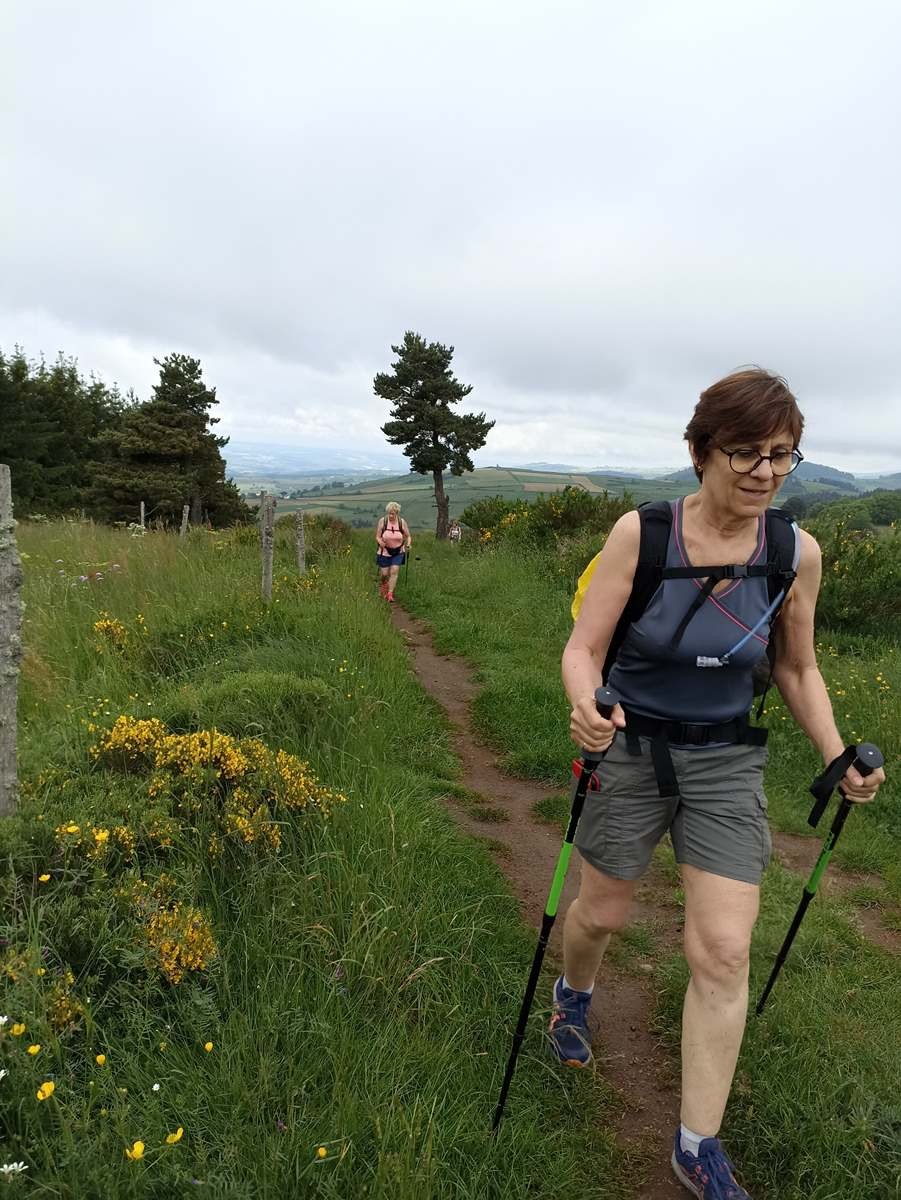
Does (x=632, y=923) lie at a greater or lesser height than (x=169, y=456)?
lesser

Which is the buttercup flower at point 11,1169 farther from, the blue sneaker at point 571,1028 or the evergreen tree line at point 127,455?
the evergreen tree line at point 127,455

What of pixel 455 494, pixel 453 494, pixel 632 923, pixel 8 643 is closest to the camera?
pixel 8 643

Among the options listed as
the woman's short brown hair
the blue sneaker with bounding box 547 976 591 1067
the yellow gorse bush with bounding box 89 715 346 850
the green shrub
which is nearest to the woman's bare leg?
the blue sneaker with bounding box 547 976 591 1067

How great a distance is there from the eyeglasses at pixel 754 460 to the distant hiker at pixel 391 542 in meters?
9.14

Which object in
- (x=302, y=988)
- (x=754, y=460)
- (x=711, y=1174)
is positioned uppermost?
(x=754, y=460)

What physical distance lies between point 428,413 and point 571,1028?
2867 centimetres

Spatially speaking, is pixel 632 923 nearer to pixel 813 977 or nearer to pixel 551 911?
pixel 813 977

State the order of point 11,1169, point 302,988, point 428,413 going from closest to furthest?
1. point 11,1169
2. point 302,988
3. point 428,413

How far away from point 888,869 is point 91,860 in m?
4.68

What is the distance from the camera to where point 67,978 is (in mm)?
Answer: 2012

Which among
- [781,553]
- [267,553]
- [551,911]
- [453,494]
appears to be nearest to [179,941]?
[551,911]

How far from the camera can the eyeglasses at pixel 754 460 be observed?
204 centimetres

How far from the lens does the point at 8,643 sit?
2506 mm

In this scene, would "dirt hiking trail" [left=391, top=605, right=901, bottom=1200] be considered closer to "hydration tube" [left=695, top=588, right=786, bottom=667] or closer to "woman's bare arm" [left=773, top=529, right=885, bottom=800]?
"woman's bare arm" [left=773, top=529, right=885, bottom=800]
